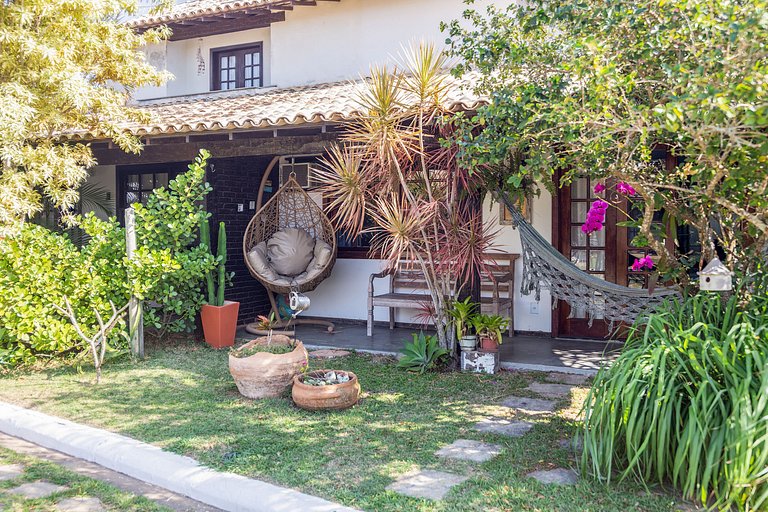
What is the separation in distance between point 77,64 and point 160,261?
2.18 metres

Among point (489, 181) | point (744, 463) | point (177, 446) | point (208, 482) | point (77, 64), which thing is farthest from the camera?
point (77, 64)

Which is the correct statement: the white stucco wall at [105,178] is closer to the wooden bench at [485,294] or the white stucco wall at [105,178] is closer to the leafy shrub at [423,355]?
the wooden bench at [485,294]

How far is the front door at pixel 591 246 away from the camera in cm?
Result: 719

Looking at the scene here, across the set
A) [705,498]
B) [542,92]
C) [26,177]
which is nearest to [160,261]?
[26,177]

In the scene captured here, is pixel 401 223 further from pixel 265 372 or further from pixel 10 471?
pixel 10 471

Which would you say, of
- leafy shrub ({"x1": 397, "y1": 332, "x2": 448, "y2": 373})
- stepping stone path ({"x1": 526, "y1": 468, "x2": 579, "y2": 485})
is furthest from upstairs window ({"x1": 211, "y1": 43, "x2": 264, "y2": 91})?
stepping stone path ({"x1": 526, "y1": 468, "x2": 579, "y2": 485})

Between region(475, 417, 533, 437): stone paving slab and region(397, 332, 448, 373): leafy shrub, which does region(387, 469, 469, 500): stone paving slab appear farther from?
region(397, 332, 448, 373): leafy shrub

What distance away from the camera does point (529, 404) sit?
16.3 feet

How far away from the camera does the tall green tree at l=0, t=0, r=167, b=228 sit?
5.81 meters

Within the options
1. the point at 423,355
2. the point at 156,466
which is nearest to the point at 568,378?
the point at 423,355

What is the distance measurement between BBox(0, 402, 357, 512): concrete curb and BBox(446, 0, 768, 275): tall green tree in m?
2.43

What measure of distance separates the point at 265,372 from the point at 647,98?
329cm

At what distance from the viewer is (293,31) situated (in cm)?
991

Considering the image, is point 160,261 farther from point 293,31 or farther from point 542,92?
point 293,31
